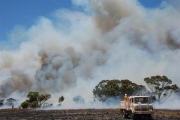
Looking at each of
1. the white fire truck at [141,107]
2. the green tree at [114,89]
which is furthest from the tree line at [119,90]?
the white fire truck at [141,107]

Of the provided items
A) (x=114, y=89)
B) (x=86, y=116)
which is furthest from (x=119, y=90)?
(x=86, y=116)

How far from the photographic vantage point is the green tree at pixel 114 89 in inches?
4552

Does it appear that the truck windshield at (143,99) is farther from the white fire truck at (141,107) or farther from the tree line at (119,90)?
the tree line at (119,90)

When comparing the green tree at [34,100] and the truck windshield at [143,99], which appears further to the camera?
the green tree at [34,100]

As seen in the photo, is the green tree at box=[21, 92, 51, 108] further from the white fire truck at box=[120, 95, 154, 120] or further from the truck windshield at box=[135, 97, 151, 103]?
the truck windshield at box=[135, 97, 151, 103]

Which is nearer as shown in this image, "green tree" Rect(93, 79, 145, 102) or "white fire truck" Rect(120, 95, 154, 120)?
"white fire truck" Rect(120, 95, 154, 120)

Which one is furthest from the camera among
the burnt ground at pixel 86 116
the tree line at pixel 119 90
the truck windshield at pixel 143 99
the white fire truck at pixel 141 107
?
the tree line at pixel 119 90

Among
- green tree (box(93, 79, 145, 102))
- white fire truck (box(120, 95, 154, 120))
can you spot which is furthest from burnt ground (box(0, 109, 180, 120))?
green tree (box(93, 79, 145, 102))

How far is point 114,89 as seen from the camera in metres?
118

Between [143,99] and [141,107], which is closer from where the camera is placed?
[141,107]

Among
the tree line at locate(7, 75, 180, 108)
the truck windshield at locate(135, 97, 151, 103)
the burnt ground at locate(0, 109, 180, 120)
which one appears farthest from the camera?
the tree line at locate(7, 75, 180, 108)

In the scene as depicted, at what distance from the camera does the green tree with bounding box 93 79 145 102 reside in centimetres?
11562

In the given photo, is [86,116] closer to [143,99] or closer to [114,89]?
[143,99]

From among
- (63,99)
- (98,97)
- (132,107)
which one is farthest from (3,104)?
(132,107)
